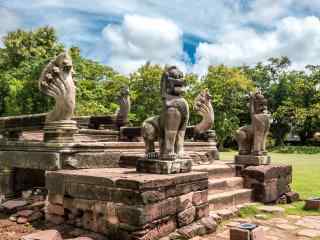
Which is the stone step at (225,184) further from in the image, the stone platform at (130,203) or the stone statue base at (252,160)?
the stone platform at (130,203)

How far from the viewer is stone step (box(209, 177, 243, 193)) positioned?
24.4 feet

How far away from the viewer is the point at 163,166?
5.57 meters

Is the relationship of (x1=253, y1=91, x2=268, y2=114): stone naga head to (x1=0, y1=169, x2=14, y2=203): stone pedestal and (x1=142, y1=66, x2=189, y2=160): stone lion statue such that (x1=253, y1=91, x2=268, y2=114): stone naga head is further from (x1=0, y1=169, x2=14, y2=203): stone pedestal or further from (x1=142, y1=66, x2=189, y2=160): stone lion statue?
(x1=0, y1=169, x2=14, y2=203): stone pedestal

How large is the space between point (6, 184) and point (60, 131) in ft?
6.20

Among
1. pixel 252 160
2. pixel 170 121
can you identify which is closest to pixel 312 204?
pixel 252 160

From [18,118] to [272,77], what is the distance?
42039mm

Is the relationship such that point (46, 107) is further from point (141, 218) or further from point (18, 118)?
point (141, 218)

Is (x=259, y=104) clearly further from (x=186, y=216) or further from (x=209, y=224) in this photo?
(x=186, y=216)

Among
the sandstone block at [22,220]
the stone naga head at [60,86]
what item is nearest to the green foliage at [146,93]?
the stone naga head at [60,86]

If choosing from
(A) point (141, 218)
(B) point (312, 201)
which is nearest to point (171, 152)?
(A) point (141, 218)

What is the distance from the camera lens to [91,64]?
30609mm

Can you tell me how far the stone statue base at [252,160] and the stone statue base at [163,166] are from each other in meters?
3.38

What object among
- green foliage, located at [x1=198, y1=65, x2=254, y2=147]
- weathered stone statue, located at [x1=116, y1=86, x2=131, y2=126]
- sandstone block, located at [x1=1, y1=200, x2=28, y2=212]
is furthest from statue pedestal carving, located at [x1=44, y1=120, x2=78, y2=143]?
green foliage, located at [x1=198, y1=65, x2=254, y2=147]

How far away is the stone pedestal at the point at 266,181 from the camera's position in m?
8.23
